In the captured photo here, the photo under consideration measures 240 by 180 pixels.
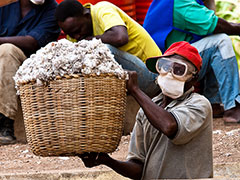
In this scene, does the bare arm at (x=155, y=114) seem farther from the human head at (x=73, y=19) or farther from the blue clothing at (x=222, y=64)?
the blue clothing at (x=222, y=64)

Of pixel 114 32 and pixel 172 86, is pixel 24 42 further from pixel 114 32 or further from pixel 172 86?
pixel 172 86

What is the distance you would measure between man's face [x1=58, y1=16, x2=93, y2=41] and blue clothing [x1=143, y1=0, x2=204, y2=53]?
835mm

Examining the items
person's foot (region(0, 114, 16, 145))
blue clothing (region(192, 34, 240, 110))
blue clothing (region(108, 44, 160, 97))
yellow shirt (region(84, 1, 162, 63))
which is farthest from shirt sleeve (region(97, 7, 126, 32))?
person's foot (region(0, 114, 16, 145))

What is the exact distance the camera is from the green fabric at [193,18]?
5113mm

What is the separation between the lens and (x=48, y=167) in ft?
14.1

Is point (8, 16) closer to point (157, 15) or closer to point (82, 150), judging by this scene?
point (157, 15)

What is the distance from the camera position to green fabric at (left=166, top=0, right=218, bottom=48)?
5113 millimetres

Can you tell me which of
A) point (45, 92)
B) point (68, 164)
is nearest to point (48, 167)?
point (68, 164)

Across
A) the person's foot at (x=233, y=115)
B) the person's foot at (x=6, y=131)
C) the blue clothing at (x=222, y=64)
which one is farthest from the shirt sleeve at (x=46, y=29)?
the person's foot at (x=233, y=115)

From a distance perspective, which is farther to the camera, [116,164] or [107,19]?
[107,19]

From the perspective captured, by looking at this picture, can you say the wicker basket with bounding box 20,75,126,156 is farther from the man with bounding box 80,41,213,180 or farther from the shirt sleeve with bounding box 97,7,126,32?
the shirt sleeve with bounding box 97,7,126,32

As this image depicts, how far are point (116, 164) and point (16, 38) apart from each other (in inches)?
94.4

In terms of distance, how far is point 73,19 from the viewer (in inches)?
181

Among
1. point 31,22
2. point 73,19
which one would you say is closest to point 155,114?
point 73,19
